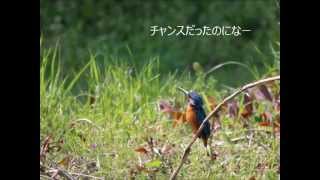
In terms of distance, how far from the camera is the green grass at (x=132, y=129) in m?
2.79

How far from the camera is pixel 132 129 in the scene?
2.96m

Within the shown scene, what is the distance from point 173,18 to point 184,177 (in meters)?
2.65

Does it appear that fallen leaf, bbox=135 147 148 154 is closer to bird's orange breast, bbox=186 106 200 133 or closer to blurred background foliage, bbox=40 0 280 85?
bird's orange breast, bbox=186 106 200 133

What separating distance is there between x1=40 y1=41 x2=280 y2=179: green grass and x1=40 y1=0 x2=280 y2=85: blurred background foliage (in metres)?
1.35

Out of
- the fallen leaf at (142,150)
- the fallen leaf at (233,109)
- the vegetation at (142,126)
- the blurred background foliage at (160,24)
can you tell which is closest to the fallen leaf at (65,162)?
the vegetation at (142,126)

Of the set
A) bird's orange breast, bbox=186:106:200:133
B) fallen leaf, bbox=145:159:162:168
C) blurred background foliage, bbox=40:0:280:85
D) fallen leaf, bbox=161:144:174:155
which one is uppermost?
blurred background foliage, bbox=40:0:280:85

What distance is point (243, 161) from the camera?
113 inches

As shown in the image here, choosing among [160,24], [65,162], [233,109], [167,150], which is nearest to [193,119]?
[167,150]

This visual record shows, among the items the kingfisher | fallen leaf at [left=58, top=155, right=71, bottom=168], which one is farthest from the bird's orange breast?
fallen leaf at [left=58, top=155, right=71, bottom=168]

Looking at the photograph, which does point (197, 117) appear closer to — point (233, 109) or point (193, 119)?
point (193, 119)

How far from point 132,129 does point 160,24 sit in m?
2.24

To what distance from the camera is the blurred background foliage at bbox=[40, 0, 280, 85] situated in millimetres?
4891
